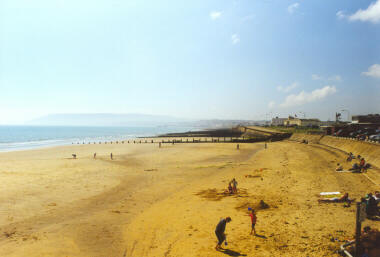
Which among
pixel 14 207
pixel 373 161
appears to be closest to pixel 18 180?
pixel 14 207

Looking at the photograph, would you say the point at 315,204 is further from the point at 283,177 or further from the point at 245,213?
the point at 283,177

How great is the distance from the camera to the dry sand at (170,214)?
9242 millimetres

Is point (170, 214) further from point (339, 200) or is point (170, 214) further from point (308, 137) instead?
point (308, 137)

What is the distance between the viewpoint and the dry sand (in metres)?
9.24

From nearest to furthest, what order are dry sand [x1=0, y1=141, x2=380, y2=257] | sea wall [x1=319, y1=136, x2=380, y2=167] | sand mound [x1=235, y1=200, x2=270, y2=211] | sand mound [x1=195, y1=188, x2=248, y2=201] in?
dry sand [x1=0, y1=141, x2=380, y2=257] → sand mound [x1=235, y1=200, x2=270, y2=211] → sand mound [x1=195, y1=188, x2=248, y2=201] → sea wall [x1=319, y1=136, x2=380, y2=167]

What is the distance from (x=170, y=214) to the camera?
12938 mm

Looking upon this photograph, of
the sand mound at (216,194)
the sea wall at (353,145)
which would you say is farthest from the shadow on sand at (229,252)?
the sea wall at (353,145)

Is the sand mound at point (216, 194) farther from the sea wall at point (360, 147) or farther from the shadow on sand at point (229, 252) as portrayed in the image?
the sea wall at point (360, 147)

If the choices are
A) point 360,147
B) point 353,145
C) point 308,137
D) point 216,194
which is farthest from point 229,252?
point 308,137

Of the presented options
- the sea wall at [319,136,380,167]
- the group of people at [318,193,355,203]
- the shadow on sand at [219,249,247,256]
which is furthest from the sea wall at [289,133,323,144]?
the shadow on sand at [219,249,247,256]

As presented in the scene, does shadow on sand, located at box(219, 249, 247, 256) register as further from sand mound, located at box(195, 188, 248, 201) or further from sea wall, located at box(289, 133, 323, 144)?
sea wall, located at box(289, 133, 323, 144)

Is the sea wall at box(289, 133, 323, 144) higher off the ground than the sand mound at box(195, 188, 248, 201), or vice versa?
the sea wall at box(289, 133, 323, 144)

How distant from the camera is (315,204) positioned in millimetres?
12914

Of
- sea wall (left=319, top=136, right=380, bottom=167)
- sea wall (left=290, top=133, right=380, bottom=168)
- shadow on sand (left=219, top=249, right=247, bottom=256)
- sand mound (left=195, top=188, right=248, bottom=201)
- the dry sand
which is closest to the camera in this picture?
shadow on sand (left=219, top=249, right=247, bottom=256)
